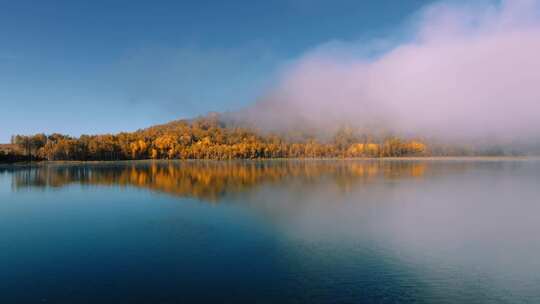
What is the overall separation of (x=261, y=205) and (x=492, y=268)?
17719 mm

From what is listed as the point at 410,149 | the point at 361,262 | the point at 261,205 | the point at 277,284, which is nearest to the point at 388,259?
the point at 361,262

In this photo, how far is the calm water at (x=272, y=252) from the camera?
38.8 feet

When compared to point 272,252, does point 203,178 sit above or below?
above

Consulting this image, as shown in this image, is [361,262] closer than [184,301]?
No

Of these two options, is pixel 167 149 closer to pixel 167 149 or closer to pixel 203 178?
pixel 167 149

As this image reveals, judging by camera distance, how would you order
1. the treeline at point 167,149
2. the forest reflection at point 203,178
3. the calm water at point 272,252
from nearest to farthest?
the calm water at point 272,252, the forest reflection at point 203,178, the treeline at point 167,149

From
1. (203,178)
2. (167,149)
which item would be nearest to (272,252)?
(203,178)

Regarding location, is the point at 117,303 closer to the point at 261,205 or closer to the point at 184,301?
the point at 184,301

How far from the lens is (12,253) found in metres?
16.3

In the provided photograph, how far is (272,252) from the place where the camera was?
1611 cm

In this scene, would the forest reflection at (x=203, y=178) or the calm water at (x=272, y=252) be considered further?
the forest reflection at (x=203, y=178)

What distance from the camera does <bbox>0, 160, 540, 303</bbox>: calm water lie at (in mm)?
11836

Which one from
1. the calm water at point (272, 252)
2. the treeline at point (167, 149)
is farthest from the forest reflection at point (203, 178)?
the treeline at point (167, 149)

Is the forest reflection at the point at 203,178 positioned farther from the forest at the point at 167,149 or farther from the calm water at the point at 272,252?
the forest at the point at 167,149
